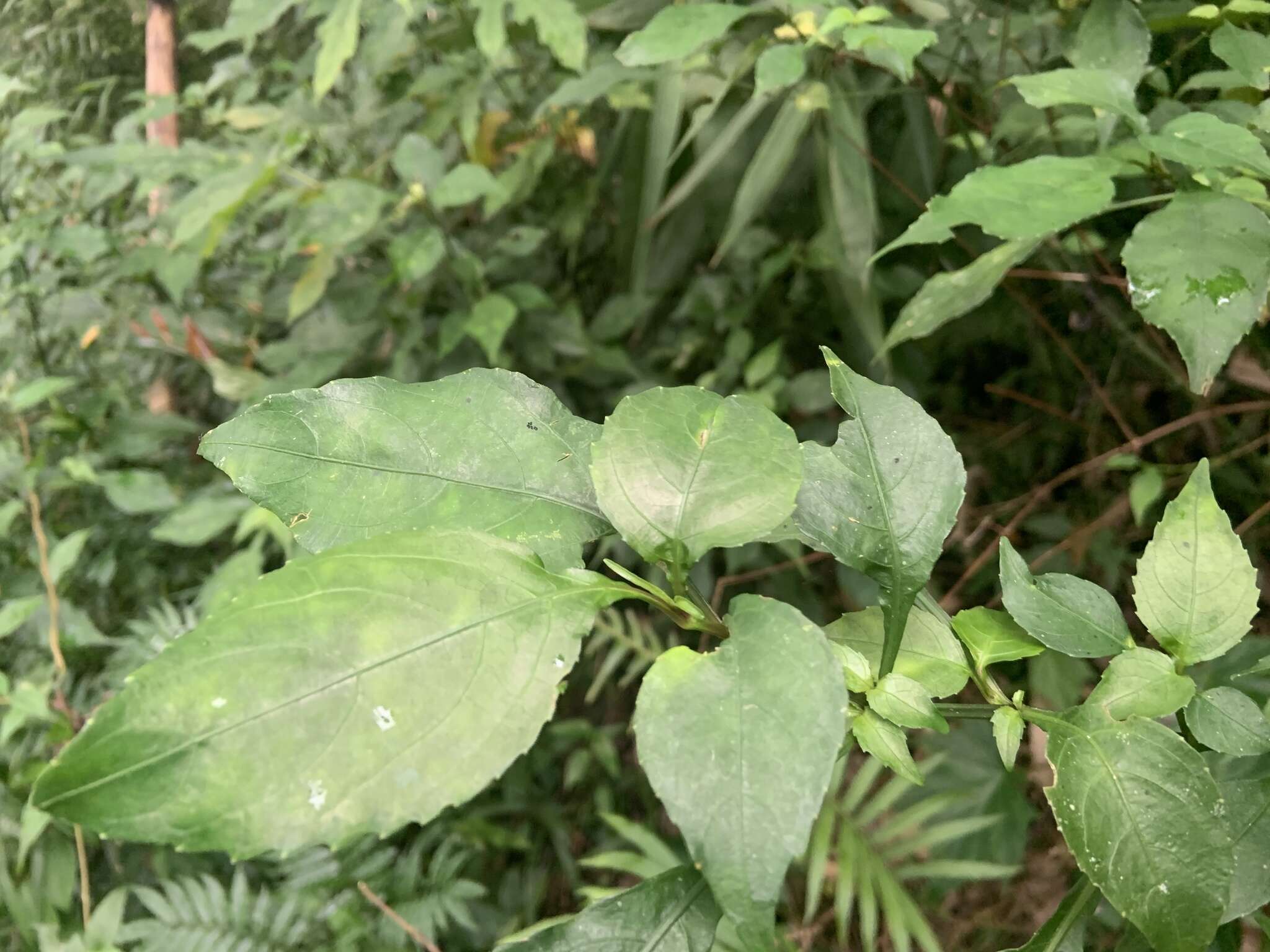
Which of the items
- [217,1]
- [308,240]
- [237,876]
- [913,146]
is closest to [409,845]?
[237,876]

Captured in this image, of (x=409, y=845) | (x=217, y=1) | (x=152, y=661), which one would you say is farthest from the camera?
(x=217, y=1)

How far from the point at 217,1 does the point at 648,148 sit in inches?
35.4

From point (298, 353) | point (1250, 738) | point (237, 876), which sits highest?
point (1250, 738)

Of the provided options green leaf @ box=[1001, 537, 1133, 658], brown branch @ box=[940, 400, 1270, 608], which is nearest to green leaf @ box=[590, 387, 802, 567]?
green leaf @ box=[1001, 537, 1133, 658]

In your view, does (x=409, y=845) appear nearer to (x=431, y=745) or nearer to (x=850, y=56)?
(x=431, y=745)

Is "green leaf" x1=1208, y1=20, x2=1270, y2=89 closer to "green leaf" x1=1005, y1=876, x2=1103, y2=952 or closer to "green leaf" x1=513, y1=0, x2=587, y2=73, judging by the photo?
"green leaf" x1=1005, y1=876, x2=1103, y2=952

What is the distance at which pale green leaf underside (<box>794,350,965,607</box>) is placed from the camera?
313 mm

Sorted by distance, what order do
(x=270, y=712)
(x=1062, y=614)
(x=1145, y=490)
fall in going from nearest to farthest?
(x=270, y=712) → (x=1062, y=614) → (x=1145, y=490)

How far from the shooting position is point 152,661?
207 millimetres

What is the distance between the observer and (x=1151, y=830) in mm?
263

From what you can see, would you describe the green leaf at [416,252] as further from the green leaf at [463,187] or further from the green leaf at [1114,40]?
the green leaf at [1114,40]

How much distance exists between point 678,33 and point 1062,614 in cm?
57

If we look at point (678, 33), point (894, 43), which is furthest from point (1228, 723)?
A: point (678, 33)

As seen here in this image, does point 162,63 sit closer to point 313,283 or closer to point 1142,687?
point 313,283
